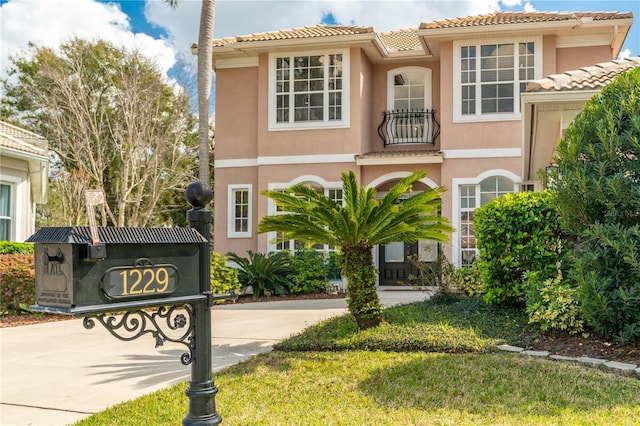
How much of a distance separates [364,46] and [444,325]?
10986 mm

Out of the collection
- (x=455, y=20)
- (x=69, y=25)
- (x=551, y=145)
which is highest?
(x=69, y=25)

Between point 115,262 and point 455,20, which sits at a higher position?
point 455,20

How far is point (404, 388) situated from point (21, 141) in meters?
15.3

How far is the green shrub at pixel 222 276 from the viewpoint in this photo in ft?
46.0

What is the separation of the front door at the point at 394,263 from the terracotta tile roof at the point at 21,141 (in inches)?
409

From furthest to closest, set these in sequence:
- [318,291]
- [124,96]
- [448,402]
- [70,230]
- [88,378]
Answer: [124,96], [318,291], [88,378], [448,402], [70,230]

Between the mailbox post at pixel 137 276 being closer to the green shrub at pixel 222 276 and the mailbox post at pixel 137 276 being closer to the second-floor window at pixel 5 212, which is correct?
the green shrub at pixel 222 276

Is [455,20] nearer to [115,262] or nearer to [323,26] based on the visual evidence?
Result: [323,26]

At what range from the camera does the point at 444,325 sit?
8062 mm

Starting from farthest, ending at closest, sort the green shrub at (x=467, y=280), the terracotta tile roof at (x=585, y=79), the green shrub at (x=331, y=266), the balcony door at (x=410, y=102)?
1. the balcony door at (x=410, y=102)
2. the green shrub at (x=331, y=266)
3. the green shrub at (x=467, y=280)
4. the terracotta tile roof at (x=585, y=79)

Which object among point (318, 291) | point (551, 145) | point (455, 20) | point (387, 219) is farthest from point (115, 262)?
point (455, 20)

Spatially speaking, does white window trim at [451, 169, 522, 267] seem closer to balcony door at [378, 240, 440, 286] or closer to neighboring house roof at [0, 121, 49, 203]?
balcony door at [378, 240, 440, 286]

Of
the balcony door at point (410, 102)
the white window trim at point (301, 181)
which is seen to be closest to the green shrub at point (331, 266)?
the white window trim at point (301, 181)

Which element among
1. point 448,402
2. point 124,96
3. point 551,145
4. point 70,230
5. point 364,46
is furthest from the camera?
point 124,96
